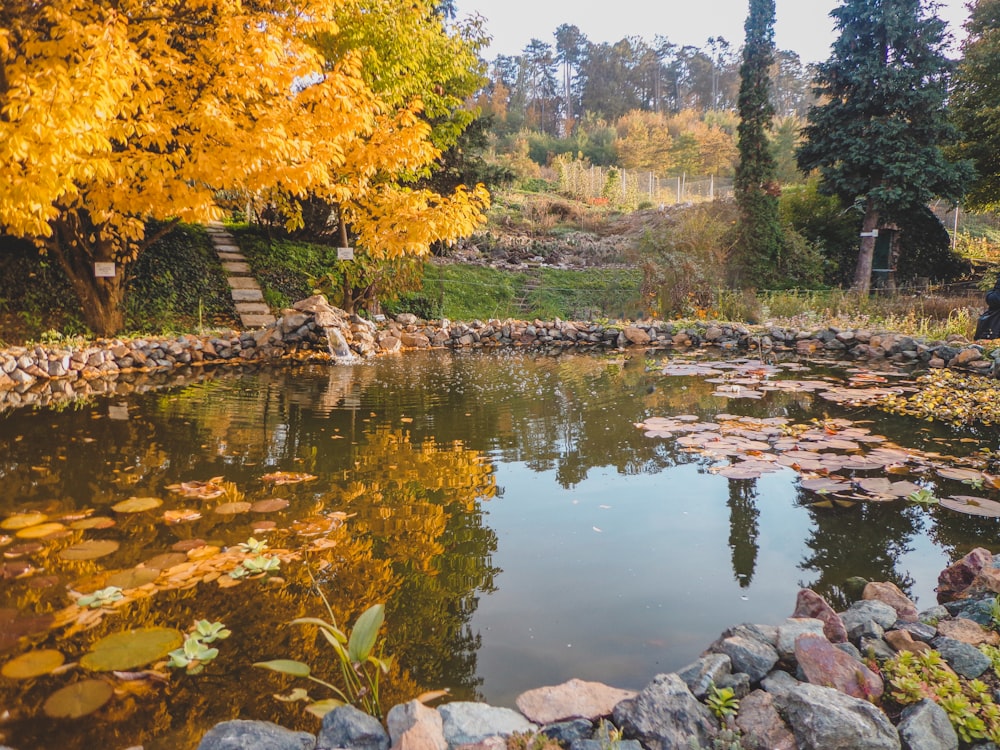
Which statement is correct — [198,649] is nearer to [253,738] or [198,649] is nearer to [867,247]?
[253,738]

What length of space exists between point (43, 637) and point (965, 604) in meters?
2.89

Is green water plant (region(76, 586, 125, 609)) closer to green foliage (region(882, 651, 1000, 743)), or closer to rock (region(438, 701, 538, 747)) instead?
rock (region(438, 701, 538, 747))

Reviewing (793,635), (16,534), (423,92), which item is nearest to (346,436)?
(16,534)

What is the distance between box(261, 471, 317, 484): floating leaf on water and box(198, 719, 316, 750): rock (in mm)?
2136

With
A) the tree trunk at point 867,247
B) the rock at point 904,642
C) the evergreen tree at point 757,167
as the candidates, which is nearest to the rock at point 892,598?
the rock at point 904,642

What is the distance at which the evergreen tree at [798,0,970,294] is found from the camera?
13.4 m

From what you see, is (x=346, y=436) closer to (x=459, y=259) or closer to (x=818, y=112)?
(x=459, y=259)

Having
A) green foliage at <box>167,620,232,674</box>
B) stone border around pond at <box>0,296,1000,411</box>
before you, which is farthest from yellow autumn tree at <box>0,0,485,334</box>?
green foliage at <box>167,620,232,674</box>

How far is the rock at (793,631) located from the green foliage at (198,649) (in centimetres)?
163

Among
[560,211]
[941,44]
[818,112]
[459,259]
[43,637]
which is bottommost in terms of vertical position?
[43,637]

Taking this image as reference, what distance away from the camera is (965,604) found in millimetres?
2008

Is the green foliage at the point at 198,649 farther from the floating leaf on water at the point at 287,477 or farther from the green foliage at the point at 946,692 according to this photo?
the green foliage at the point at 946,692

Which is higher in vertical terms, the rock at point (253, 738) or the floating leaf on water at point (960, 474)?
the floating leaf on water at point (960, 474)

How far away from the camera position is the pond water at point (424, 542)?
190 cm
